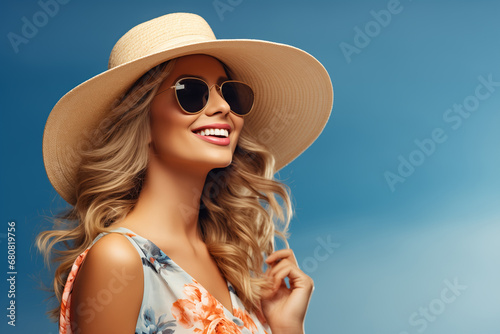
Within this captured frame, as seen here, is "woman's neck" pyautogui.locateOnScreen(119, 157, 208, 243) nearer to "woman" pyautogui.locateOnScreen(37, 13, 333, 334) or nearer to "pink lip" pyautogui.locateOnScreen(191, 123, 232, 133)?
"woman" pyautogui.locateOnScreen(37, 13, 333, 334)

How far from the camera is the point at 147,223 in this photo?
82.4 inches

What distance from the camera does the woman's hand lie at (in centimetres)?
234

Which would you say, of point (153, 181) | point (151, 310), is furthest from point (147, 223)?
point (151, 310)

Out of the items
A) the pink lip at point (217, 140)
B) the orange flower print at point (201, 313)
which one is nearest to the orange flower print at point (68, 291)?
the orange flower print at point (201, 313)

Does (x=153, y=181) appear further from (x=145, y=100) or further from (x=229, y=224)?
(x=229, y=224)

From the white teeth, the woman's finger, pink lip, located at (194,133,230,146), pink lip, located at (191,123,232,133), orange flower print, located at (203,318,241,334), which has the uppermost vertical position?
pink lip, located at (191,123,232,133)

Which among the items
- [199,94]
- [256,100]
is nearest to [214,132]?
[199,94]

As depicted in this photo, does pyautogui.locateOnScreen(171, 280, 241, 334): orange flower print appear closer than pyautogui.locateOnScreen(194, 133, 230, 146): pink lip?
Yes

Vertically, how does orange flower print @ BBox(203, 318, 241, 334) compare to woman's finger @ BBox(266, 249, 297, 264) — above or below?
below

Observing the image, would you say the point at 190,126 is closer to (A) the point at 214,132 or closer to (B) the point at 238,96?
(A) the point at 214,132

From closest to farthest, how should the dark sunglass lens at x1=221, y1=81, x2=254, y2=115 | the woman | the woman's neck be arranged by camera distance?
the woman, the woman's neck, the dark sunglass lens at x1=221, y1=81, x2=254, y2=115

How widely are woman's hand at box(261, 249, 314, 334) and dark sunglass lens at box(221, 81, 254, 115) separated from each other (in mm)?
569

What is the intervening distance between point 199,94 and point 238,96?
0.19m

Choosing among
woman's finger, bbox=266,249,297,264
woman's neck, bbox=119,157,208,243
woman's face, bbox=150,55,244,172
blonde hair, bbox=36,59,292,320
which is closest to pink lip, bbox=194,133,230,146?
woman's face, bbox=150,55,244,172
